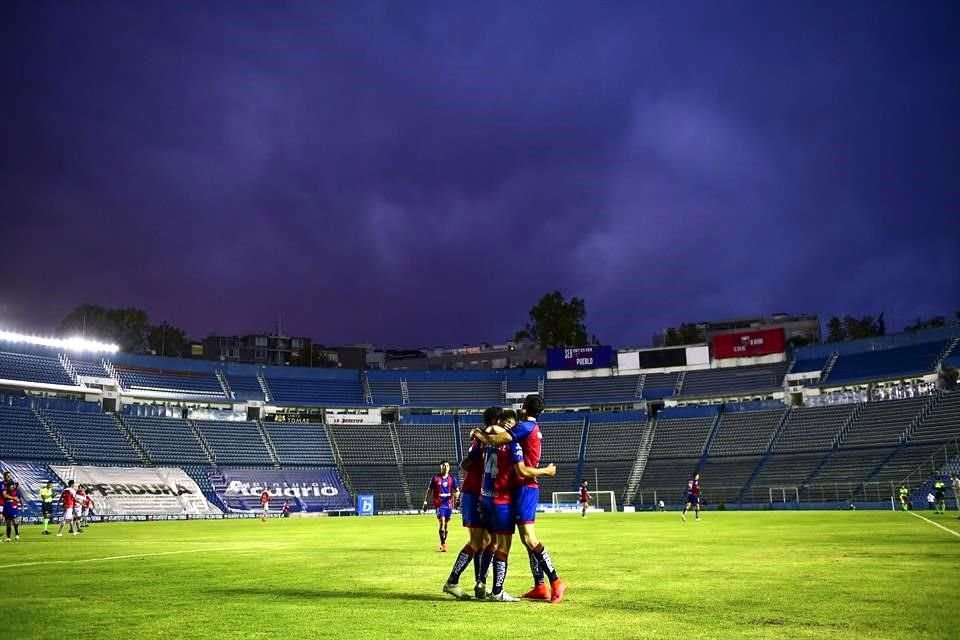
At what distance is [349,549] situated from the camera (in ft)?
68.2

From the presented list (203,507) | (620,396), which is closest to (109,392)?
(203,507)

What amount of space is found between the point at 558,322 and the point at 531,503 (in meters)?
99.9

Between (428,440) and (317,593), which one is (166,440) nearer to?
(428,440)

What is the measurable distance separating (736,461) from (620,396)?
17.2 metres

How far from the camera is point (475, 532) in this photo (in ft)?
34.1

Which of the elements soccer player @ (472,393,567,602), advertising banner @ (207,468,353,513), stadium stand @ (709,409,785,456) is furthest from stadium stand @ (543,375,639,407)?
soccer player @ (472,393,567,602)

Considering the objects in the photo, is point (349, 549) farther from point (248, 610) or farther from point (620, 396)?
point (620, 396)

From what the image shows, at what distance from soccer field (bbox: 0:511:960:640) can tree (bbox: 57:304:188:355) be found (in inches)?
3525

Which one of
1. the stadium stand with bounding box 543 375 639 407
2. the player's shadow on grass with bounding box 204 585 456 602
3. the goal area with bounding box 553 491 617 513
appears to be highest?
the stadium stand with bounding box 543 375 639 407

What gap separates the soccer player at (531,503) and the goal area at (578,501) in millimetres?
58323

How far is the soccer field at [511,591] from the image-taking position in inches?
294

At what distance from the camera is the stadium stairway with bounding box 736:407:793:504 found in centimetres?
6556

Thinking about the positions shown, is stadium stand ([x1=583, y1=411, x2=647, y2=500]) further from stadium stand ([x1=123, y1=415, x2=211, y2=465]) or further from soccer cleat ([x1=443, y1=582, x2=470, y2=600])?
soccer cleat ([x1=443, y1=582, x2=470, y2=600])

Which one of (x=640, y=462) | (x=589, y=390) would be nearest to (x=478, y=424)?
(x=589, y=390)
